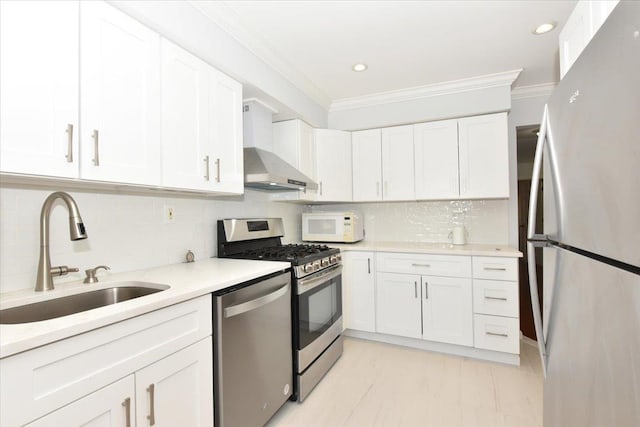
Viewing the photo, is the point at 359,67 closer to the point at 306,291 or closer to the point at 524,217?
the point at 306,291

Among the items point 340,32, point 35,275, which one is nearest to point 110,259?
point 35,275

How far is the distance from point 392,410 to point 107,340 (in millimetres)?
1767

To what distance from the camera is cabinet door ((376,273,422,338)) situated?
9.53 ft

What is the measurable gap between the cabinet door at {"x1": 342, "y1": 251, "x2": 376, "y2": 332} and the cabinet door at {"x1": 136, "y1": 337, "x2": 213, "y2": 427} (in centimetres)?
187

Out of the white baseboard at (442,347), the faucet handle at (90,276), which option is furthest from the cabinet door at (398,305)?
the faucet handle at (90,276)

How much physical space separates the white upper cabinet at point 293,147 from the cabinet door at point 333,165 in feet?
0.69

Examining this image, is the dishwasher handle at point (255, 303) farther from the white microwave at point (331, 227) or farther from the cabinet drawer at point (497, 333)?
the cabinet drawer at point (497, 333)

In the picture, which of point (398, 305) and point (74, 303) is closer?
point (74, 303)

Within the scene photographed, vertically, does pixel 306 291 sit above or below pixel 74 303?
below

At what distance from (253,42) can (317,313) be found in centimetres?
200

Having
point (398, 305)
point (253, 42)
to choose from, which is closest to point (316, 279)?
point (398, 305)

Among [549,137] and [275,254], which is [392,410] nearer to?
[275,254]

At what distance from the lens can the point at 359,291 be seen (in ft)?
10.3

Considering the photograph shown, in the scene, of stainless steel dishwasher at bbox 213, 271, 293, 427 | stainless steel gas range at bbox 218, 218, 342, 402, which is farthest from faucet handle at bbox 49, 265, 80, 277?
stainless steel gas range at bbox 218, 218, 342, 402
